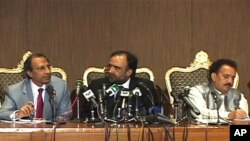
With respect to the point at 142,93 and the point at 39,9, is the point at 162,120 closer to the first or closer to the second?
the point at 142,93

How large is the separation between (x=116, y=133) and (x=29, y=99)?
1.48 metres

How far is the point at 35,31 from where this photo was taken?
19.7 feet

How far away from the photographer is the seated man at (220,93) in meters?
4.78

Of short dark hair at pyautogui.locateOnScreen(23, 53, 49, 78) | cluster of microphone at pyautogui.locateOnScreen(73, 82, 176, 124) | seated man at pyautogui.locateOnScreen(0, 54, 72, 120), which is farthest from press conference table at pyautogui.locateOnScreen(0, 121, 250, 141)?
short dark hair at pyautogui.locateOnScreen(23, 53, 49, 78)

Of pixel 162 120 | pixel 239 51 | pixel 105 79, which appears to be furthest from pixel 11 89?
pixel 239 51

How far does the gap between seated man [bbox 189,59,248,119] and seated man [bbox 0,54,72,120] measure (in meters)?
1.16

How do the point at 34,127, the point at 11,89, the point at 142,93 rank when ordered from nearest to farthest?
the point at 34,127
the point at 142,93
the point at 11,89

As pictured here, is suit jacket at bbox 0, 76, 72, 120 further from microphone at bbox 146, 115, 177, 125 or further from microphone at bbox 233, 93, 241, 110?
microphone at bbox 233, 93, 241, 110

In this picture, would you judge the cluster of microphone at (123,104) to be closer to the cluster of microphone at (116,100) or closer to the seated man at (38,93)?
the cluster of microphone at (116,100)

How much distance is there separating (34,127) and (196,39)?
298 centimetres

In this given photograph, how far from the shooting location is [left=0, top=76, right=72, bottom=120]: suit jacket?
15.4 ft

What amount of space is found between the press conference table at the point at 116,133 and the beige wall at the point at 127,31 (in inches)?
96.4

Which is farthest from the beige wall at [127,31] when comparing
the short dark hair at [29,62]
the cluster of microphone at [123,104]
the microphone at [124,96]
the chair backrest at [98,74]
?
the microphone at [124,96]

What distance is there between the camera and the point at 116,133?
3539mm
